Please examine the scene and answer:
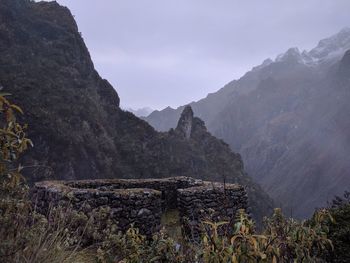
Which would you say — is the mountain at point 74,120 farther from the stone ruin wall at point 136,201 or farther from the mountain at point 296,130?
the mountain at point 296,130

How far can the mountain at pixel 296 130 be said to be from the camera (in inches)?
3780

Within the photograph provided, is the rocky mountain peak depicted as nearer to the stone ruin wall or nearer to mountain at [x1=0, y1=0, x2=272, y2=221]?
Result: mountain at [x1=0, y1=0, x2=272, y2=221]

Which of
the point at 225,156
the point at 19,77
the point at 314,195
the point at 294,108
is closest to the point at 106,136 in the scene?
the point at 19,77

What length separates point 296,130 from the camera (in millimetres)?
137250

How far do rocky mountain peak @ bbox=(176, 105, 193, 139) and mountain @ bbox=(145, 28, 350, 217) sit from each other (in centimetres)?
2202

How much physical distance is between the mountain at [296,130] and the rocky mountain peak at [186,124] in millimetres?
22022

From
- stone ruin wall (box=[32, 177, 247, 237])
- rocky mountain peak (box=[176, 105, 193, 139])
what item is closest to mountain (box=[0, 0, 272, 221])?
rocky mountain peak (box=[176, 105, 193, 139])

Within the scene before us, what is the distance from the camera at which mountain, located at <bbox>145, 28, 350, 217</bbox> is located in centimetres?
9600

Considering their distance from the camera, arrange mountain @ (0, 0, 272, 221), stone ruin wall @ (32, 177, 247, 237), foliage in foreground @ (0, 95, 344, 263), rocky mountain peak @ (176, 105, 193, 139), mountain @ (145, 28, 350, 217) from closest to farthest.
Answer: foliage in foreground @ (0, 95, 344, 263), stone ruin wall @ (32, 177, 247, 237), mountain @ (0, 0, 272, 221), rocky mountain peak @ (176, 105, 193, 139), mountain @ (145, 28, 350, 217)

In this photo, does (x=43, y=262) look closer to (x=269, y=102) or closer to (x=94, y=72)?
(x=94, y=72)

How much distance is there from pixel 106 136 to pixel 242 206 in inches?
1442

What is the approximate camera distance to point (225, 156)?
69250 millimetres

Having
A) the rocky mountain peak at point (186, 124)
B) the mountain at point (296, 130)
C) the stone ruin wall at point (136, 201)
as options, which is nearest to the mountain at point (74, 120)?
the rocky mountain peak at point (186, 124)

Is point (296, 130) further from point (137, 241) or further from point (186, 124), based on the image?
point (137, 241)
